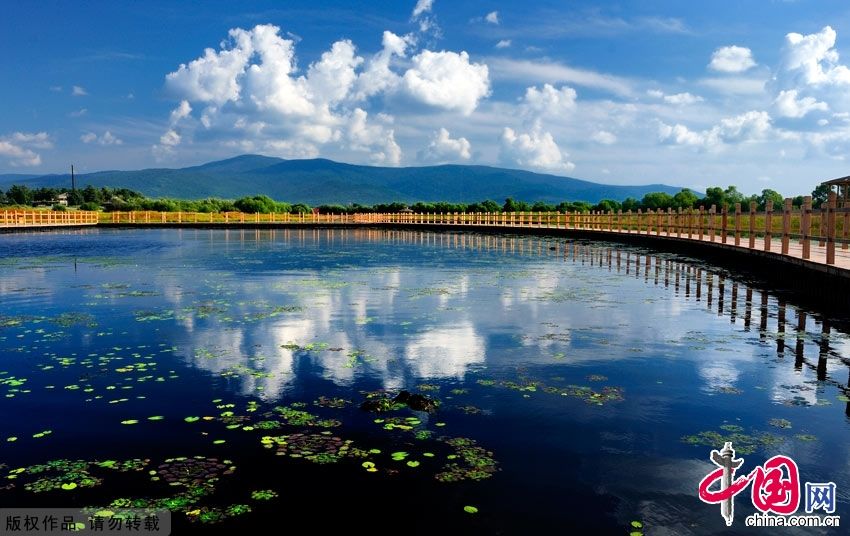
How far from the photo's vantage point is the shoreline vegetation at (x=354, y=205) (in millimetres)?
117750

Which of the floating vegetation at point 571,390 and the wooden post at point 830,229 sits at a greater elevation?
the wooden post at point 830,229

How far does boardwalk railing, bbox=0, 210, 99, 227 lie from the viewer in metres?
73.2

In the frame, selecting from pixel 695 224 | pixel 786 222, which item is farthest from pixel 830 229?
pixel 695 224

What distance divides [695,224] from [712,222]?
4259 millimetres

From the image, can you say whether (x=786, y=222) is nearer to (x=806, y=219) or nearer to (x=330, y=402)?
(x=806, y=219)

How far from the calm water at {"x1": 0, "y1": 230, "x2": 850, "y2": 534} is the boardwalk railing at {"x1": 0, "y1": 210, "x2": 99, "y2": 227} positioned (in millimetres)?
65486

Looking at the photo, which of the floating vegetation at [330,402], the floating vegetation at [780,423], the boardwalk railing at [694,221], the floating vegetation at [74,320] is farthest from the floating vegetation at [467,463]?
the boardwalk railing at [694,221]

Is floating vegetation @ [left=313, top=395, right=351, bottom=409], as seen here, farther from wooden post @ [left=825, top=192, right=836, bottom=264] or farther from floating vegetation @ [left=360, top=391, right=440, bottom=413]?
wooden post @ [left=825, top=192, right=836, bottom=264]

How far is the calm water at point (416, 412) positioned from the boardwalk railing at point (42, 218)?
2578 inches

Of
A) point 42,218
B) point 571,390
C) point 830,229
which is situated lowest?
→ point 571,390

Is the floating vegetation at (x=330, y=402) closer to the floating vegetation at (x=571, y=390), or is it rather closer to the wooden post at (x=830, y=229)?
the floating vegetation at (x=571, y=390)

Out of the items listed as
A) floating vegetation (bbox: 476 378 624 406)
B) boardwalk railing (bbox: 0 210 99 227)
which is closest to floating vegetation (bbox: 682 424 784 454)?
floating vegetation (bbox: 476 378 624 406)

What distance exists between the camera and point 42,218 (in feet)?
262

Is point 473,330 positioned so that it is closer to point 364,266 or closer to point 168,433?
point 168,433
